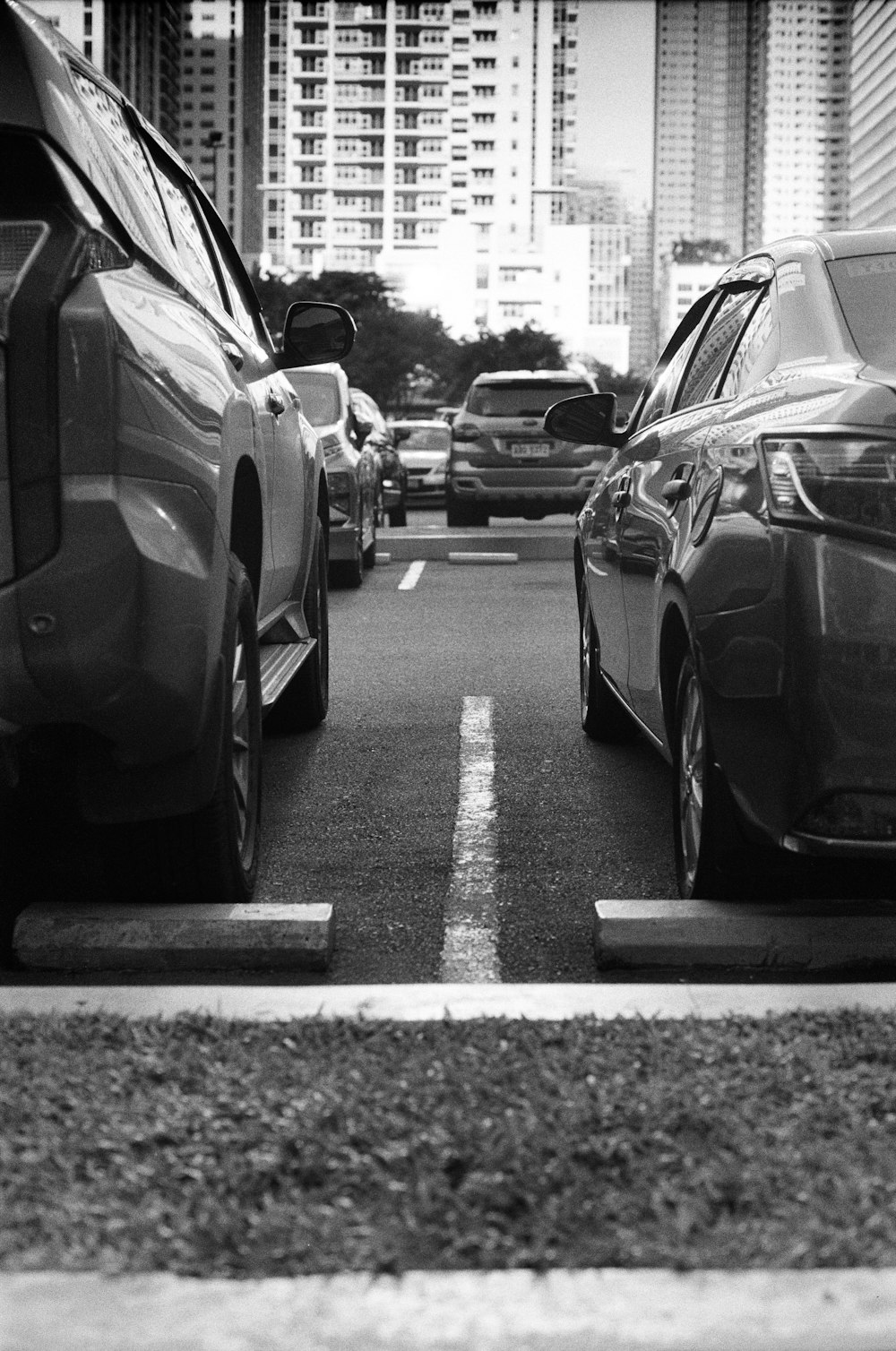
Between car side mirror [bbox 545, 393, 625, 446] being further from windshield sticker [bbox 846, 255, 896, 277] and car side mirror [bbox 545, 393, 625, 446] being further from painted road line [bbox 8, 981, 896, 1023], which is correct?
painted road line [bbox 8, 981, 896, 1023]

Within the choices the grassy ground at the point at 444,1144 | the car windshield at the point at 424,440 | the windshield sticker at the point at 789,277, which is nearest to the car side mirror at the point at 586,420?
the windshield sticker at the point at 789,277

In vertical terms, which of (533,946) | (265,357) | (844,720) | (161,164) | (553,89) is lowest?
(533,946)

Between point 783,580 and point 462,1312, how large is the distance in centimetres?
178

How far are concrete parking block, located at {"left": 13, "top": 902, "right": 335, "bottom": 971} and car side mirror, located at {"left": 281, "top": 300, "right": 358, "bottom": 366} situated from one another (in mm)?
2505

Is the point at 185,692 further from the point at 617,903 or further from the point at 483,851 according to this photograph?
the point at 483,851

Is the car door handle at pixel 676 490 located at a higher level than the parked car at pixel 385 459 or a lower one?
lower

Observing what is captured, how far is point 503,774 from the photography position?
20.7ft

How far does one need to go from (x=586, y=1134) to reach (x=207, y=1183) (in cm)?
57

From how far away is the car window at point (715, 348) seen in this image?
494 cm

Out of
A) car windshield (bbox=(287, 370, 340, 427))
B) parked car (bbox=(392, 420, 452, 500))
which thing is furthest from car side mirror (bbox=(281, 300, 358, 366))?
parked car (bbox=(392, 420, 452, 500))

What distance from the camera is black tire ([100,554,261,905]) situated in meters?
4.02

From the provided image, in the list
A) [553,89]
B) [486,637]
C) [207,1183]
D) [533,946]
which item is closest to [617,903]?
[533,946]

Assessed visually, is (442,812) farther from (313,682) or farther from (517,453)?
(517,453)

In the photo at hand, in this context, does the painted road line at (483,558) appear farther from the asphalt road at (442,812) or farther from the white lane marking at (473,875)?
the white lane marking at (473,875)
